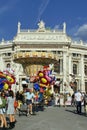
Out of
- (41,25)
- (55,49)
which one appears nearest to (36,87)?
(55,49)

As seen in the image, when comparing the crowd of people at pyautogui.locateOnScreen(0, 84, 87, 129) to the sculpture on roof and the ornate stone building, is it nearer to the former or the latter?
the ornate stone building

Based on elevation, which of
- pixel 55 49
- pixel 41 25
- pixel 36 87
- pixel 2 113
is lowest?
pixel 2 113

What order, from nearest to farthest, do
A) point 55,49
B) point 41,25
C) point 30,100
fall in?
point 30,100
point 55,49
point 41,25

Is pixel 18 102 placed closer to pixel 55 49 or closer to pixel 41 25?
pixel 55 49

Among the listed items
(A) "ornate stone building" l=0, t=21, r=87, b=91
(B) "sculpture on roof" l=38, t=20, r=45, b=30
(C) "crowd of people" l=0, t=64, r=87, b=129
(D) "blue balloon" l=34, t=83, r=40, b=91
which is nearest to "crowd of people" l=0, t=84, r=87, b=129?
(C) "crowd of people" l=0, t=64, r=87, b=129

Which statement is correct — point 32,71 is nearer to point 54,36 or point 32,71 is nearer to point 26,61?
point 26,61

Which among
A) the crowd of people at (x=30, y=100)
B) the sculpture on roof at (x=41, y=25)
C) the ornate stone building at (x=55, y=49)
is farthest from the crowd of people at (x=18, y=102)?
the sculpture on roof at (x=41, y=25)

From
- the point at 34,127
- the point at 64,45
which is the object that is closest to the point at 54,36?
the point at 64,45

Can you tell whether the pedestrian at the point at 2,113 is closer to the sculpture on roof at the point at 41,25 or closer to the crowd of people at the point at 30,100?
the crowd of people at the point at 30,100

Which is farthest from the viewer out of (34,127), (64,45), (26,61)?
(64,45)

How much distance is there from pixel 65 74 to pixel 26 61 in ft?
141

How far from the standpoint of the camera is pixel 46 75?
31125 millimetres

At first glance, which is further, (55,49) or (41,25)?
(41,25)

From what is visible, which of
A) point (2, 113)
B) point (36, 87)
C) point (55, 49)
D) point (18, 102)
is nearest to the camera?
point (2, 113)
